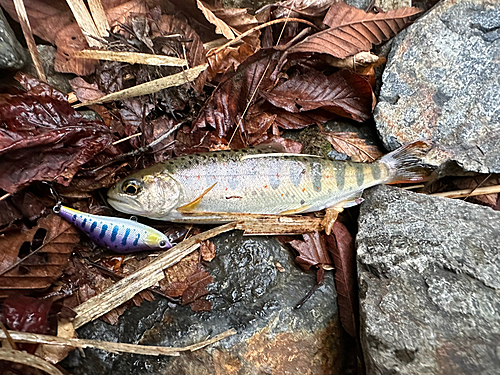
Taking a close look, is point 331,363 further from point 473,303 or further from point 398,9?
point 398,9

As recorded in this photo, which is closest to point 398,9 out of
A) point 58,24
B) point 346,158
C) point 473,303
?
point 346,158

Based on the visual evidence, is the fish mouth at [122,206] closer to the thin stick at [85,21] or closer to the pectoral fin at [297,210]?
the pectoral fin at [297,210]

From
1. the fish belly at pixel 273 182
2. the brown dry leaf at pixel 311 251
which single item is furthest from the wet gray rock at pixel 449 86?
the brown dry leaf at pixel 311 251

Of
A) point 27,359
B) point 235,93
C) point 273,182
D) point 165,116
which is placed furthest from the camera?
point 235,93

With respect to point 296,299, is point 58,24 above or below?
above

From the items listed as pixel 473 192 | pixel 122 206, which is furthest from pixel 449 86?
pixel 122 206

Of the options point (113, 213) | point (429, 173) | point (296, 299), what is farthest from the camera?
point (429, 173)

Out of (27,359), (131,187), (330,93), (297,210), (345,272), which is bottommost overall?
(345,272)

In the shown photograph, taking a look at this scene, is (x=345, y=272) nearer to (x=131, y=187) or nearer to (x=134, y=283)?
(x=134, y=283)
